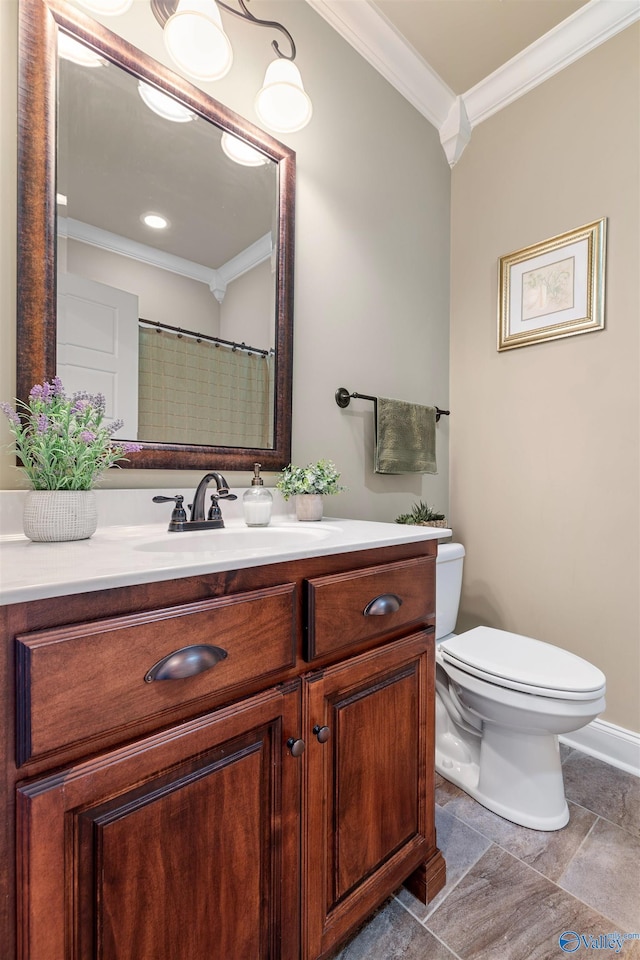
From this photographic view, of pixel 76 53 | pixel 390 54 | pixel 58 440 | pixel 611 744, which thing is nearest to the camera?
pixel 58 440

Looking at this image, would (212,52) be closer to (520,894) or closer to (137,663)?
(137,663)

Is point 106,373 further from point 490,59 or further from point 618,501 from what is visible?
point 490,59

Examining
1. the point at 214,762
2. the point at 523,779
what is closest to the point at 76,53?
the point at 214,762

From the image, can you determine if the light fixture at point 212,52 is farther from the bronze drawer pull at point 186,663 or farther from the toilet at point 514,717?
the toilet at point 514,717

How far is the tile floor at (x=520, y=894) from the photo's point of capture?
3.26 feet

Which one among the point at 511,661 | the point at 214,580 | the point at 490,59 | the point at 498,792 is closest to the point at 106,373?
the point at 214,580

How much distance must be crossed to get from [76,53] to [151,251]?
1.47 ft

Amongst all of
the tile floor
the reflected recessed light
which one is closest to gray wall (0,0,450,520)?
the reflected recessed light

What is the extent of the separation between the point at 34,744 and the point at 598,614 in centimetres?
188

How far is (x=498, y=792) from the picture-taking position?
1408mm

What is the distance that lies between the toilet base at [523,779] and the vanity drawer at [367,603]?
63 centimetres

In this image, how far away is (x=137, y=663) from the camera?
0.59m

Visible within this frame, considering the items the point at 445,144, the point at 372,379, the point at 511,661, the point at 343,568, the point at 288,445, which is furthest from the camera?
the point at 445,144

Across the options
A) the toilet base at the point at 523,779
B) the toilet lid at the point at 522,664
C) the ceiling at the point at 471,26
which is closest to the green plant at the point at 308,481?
the toilet lid at the point at 522,664
